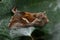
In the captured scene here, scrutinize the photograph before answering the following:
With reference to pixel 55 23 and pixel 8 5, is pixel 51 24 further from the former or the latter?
pixel 8 5

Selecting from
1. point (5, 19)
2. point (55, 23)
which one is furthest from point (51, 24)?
point (5, 19)

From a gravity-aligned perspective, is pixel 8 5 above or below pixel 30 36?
above

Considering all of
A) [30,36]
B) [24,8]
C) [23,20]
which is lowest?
[30,36]
